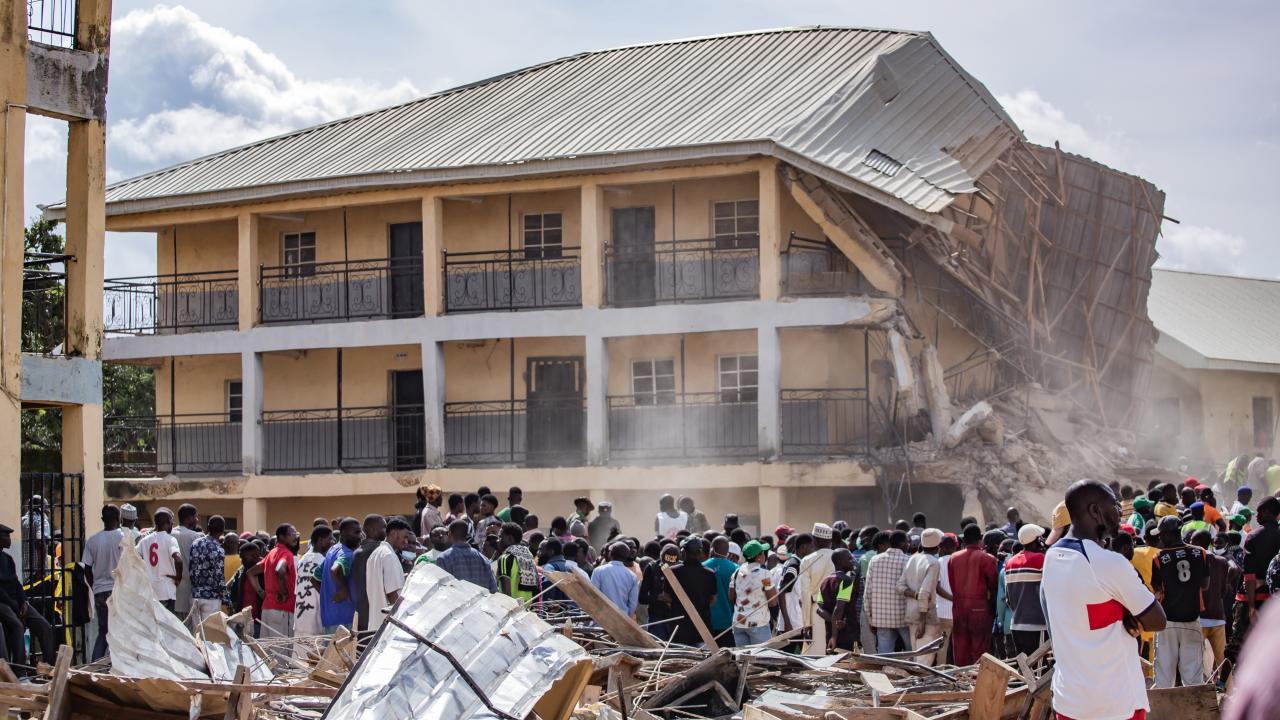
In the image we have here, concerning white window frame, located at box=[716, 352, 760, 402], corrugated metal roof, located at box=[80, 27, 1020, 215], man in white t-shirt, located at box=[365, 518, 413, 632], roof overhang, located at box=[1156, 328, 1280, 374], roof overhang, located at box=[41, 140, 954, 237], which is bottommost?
man in white t-shirt, located at box=[365, 518, 413, 632]

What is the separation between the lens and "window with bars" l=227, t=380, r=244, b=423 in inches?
1212

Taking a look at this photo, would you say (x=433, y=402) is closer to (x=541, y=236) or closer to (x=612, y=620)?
(x=541, y=236)

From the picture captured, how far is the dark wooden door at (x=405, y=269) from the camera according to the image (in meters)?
28.8

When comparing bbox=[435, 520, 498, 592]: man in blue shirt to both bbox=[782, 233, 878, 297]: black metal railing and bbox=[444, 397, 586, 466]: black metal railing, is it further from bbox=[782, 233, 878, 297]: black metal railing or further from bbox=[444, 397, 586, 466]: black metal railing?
bbox=[444, 397, 586, 466]: black metal railing

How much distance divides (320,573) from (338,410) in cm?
1478

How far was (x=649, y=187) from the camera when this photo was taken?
88.8ft

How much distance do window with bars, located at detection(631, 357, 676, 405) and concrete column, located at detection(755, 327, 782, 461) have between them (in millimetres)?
2469

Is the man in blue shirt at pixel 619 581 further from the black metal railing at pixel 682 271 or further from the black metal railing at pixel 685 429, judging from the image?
the black metal railing at pixel 682 271

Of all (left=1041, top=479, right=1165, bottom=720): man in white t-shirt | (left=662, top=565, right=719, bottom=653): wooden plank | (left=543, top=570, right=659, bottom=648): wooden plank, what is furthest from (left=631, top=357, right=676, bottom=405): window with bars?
(left=1041, top=479, right=1165, bottom=720): man in white t-shirt

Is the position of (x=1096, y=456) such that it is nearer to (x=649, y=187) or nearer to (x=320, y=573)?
(x=649, y=187)

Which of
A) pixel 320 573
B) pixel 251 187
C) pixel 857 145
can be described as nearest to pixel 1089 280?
pixel 857 145

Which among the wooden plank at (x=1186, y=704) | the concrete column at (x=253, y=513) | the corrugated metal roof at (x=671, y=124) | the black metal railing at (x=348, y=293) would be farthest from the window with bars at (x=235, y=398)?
the wooden plank at (x=1186, y=704)

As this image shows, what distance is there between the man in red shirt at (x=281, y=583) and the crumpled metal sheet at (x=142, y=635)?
12.1 feet

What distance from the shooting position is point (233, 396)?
31.0 metres
